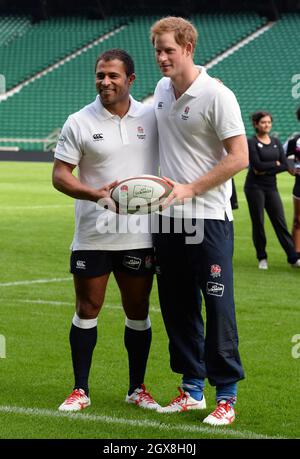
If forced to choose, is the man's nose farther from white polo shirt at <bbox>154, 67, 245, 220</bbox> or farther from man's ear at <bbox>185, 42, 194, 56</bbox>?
man's ear at <bbox>185, 42, 194, 56</bbox>

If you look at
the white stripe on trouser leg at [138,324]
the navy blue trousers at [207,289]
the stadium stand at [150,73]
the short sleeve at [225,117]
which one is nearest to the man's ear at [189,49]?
the short sleeve at [225,117]

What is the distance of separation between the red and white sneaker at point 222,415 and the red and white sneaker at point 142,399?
0.47m

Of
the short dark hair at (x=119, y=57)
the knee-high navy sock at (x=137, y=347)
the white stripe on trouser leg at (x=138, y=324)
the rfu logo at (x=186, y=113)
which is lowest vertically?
the knee-high navy sock at (x=137, y=347)

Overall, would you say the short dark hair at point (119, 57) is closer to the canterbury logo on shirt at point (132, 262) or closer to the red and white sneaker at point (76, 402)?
the canterbury logo on shirt at point (132, 262)

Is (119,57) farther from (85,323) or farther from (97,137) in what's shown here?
(85,323)

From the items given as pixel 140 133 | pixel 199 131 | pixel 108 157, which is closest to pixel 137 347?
pixel 108 157

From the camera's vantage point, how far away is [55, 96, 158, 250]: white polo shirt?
5.95 metres

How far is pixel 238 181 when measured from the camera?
1117 inches

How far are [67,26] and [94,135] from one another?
151 feet

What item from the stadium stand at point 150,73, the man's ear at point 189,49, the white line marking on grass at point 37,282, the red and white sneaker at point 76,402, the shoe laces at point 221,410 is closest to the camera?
the man's ear at point 189,49

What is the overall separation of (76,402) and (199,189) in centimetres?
150

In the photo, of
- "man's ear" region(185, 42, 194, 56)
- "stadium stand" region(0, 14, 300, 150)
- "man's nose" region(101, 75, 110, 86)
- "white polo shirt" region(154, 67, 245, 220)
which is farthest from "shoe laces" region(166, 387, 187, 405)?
"stadium stand" region(0, 14, 300, 150)

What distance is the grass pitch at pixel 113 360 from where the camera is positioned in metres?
5.68
